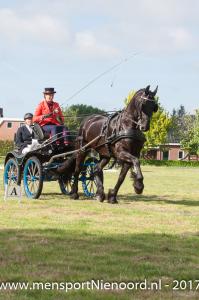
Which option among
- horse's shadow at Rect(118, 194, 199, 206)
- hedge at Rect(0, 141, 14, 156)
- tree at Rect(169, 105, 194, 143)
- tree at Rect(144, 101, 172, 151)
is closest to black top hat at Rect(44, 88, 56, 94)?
horse's shadow at Rect(118, 194, 199, 206)

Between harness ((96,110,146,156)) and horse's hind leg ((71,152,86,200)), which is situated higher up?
harness ((96,110,146,156))

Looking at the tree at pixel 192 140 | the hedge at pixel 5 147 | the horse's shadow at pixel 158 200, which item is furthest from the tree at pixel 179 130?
the horse's shadow at pixel 158 200

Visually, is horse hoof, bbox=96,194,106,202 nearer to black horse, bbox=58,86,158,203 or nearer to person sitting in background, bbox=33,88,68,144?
black horse, bbox=58,86,158,203

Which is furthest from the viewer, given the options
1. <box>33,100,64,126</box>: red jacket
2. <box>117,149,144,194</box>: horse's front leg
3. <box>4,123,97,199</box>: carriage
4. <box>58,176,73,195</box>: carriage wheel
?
<box>58,176,73,195</box>: carriage wheel

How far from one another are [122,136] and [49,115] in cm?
222

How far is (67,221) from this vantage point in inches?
366

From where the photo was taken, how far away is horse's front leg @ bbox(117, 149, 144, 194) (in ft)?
37.8

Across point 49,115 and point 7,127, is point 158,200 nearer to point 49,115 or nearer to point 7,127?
point 49,115

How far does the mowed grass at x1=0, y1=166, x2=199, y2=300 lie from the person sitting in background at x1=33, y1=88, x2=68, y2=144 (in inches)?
94.6

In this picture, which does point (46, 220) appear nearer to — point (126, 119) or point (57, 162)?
point (126, 119)

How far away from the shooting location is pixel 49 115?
1351 centimetres

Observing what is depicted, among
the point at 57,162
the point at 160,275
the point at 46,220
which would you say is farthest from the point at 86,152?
the point at 160,275

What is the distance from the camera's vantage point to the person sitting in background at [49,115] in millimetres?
13586

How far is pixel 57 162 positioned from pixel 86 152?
86 cm
